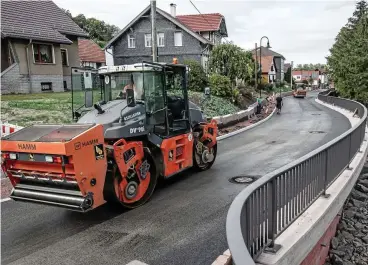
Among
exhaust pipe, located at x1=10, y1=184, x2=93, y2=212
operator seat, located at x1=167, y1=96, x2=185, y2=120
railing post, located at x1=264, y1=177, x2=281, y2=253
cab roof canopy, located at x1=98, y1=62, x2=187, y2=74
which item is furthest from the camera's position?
operator seat, located at x1=167, y1=96, x2=185, y2=120

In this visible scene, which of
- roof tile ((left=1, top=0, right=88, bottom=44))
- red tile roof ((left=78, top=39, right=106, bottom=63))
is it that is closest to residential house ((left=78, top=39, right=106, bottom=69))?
red tile roof ((left=78, top=39, right=106, bottom=63))

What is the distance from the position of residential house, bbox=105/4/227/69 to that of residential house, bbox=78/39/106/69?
2823mm

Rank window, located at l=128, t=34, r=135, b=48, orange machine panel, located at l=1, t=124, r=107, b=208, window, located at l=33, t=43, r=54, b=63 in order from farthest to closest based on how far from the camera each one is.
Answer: window, located at l=128, t=34, r=135, b=48
window, located at l=33, t=43, r=54, b=63
orange machine panel, located at l=1, t=124, r=107, b=208

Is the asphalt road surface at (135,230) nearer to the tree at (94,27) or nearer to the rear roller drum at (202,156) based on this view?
the rear roller drum at (202,156)

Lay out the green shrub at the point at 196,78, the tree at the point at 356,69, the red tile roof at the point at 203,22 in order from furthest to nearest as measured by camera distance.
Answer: the red tile roof at the point at 203,22, the tree at the point at 356,69, the green shrub at the point at 196,78

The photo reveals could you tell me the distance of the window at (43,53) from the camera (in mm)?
25591

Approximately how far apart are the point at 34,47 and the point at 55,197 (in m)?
22.6

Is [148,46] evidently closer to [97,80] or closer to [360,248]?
[97,80]

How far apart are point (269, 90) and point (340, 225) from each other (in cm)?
5154

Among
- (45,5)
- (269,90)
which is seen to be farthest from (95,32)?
(45,5)

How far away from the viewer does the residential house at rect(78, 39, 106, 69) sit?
4312 centimetres

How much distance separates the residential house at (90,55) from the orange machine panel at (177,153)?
119 ft

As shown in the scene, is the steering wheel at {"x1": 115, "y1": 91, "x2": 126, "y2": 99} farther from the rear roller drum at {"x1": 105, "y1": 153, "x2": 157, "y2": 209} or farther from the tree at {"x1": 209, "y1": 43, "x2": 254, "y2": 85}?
the tree at {"x1": 209, "y1": 43, "x2": 254, "y2": 85}

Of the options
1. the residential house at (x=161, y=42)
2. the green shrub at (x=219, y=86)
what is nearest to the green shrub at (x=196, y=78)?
the green shrub at (x=219, y=86)
